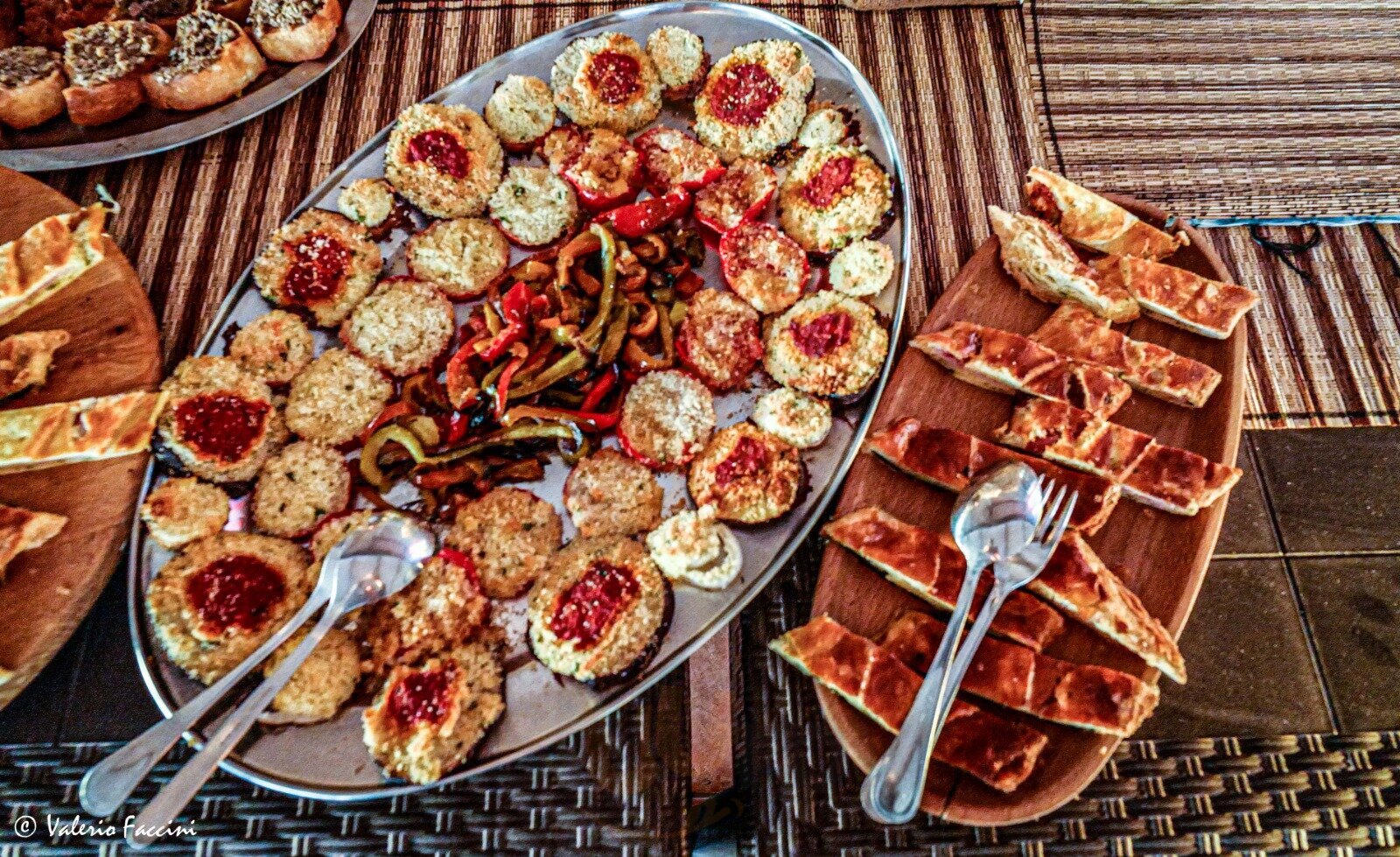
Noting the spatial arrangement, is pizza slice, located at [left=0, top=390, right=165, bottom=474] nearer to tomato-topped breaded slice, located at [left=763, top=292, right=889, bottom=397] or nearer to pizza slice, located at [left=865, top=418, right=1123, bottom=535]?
tomato-topped breaded slice, located at [left=763, top=292, right=889, bottom=397]

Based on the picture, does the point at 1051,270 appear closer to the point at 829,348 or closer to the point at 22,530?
the point at 829,348

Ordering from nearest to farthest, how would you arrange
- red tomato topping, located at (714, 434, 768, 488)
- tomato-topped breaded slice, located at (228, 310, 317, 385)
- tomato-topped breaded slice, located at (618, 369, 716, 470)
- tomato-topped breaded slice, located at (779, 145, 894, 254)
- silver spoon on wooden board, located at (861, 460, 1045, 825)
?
silver spoon on wooden board, located at (861, 460, 1045, 825) → red tomato topping, located at (714, 434, 768, 488) → tomato-topped breaded slice, located at (618, 369, 716, 470) → tomato-topped breaded slice, located at (228, 310, 317, 385) → tomato-topped breaded slice, located at (779, 145, 894, 254)

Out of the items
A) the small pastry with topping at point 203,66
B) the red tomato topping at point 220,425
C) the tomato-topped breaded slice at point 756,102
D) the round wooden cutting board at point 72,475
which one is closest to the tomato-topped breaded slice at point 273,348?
the red tomato topping at point 220,425

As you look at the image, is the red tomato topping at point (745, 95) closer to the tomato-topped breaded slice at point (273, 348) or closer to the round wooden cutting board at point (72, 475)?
the tomato-topped breaded slice at point (273, 348)

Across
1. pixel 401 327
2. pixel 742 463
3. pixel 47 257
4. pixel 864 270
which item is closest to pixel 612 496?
pixel 742 463

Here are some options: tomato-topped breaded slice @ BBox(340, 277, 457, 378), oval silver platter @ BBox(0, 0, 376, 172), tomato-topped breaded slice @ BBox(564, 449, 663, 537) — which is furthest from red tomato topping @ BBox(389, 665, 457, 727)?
oval silver platter @ BBox(0, 0, 376, 172)

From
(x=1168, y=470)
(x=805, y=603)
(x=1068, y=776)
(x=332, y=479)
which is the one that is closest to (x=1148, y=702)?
(x=1068, y=776)

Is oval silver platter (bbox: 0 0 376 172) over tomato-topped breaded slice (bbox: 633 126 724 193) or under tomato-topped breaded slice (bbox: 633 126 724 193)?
over
